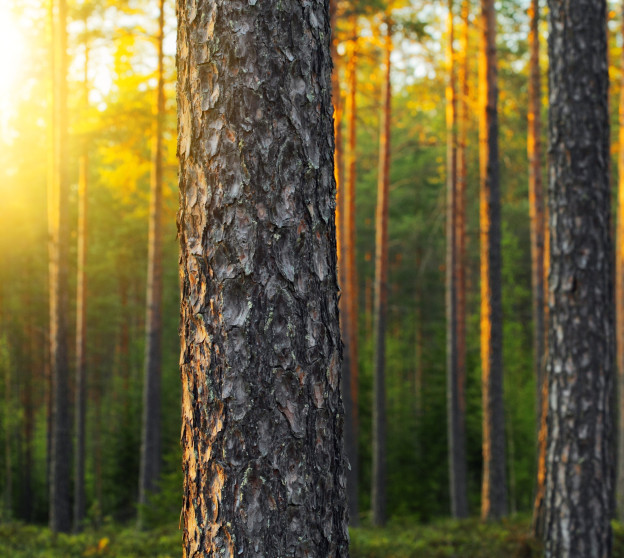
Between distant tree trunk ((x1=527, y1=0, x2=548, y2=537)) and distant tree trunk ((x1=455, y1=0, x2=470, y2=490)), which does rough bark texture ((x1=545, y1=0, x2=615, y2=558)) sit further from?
distant tree trunk ((x1=455, y1=0, x2=470, y2=490))

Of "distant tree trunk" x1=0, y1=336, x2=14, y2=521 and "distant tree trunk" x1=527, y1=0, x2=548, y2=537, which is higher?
"distant tree trunk" x1=527, y1=0, x2=548, y2=537

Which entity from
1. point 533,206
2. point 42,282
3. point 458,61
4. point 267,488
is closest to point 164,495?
point 267,488

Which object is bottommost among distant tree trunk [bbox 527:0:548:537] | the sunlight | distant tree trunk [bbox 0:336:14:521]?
distant tree trunk [bbox 0:336:14:521]

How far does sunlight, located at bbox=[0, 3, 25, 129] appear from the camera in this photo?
45.3ft

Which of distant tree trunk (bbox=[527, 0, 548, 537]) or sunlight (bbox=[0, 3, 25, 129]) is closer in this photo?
distant tree trunk (bbox=[527, 0, 548, 537])

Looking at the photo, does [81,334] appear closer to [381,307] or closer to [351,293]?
[351,293]

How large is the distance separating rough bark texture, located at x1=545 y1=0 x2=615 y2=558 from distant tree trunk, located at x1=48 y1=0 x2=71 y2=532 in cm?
949

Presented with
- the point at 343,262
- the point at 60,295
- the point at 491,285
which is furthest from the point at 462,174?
the point at 60,295

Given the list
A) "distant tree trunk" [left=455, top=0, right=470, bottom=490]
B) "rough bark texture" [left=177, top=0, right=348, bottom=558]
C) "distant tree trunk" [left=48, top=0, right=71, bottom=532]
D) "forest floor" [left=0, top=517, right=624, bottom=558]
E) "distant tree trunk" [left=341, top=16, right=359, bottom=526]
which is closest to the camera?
"rough bark texture" [left=177, top=0, right=348, bottom=558]

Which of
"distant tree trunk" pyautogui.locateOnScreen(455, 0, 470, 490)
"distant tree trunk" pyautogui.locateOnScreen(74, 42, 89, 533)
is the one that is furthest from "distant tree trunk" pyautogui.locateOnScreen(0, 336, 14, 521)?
"distant tree trunk" pyautogui.locateOnScreen(455, 0, 470, 490)

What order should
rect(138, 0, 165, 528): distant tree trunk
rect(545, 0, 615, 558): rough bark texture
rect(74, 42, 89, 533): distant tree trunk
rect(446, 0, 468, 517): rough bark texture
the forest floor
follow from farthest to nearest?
1. rect(74, 42, 89, 533): distant tree trunk
2. rect(446, 0, 468, 517): rough bark texture
3. rect(138, 0, 165, 528): distant tree trunk
4. the forest floor
5. rect(545, 0, 615, 558): rough bark texture

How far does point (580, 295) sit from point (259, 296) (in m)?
3.40

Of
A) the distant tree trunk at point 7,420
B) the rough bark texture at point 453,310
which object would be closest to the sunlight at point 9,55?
the distant tree trunk at point 7,420

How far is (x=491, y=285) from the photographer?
11547 mm
